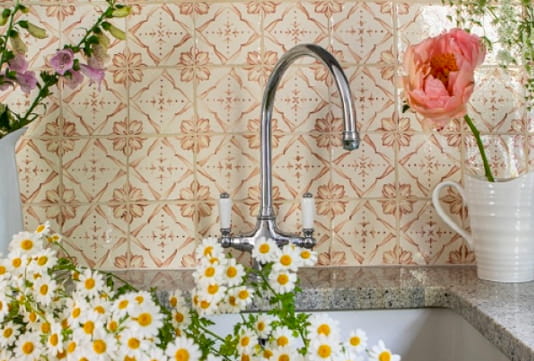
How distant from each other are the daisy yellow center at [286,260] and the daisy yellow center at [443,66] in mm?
550

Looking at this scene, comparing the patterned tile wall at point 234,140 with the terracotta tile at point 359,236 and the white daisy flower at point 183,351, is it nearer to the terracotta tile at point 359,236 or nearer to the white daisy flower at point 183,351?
the terracotta tile at point 359,236

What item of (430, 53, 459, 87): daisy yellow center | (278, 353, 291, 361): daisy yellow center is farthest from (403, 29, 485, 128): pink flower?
(278, 353, 291, 361): daisy yellow center

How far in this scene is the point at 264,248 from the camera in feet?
1.59

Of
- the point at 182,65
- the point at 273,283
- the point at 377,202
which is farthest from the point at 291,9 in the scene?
the point at 273,283

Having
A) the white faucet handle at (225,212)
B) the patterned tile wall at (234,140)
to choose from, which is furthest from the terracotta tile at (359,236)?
the white faucet handle at (225,212)

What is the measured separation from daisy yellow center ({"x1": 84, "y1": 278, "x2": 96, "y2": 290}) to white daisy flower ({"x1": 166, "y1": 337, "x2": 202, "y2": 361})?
9 cm

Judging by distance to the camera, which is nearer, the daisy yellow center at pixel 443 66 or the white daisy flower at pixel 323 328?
the white daisy flower at pixel 323 328

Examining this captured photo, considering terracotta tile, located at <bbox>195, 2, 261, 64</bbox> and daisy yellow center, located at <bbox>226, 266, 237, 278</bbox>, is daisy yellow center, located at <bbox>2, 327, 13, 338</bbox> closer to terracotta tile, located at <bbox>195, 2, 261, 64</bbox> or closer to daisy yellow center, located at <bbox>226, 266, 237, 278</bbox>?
daisy yellow center, located at <bbox>226, 266, 237, 278</bbox>

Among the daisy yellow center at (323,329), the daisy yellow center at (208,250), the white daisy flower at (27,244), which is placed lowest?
the daisy yellow center at (323,329)

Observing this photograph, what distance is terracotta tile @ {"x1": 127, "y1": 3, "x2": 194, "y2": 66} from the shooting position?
1138mm

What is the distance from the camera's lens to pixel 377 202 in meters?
1.13

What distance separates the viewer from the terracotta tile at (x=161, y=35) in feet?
3.73

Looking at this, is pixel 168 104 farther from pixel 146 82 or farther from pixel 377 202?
pixel 377 202

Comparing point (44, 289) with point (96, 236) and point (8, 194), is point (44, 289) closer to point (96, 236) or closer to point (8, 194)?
point (8, 194)
